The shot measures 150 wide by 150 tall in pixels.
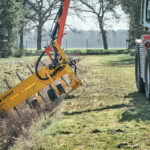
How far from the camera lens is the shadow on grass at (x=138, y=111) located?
6.73 metres

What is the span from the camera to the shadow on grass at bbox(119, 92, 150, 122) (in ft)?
22.1

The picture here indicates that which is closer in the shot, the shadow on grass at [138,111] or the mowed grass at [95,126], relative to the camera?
the mowed grass at [95,126]

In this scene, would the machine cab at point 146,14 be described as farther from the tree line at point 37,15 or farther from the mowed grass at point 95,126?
the tree line at point 37,15

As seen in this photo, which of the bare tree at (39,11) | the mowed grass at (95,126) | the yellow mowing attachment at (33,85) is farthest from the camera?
the bare tree at (39,11)

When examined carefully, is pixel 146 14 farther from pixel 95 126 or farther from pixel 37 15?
pixel 37 15

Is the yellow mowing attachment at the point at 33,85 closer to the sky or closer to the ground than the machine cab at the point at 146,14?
closer to the ground

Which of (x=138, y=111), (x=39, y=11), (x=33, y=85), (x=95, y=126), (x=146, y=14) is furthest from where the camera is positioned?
(x=39, y=11)

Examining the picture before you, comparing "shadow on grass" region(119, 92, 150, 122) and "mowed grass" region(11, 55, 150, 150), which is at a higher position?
"shadow on grass" region(119, 92, 150, 122)

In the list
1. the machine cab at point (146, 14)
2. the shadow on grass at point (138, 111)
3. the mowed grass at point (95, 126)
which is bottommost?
the mowed grass at point (95, 126)

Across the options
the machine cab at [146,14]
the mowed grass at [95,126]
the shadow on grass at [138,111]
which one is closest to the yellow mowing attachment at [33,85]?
the mowed grass at [95,126]

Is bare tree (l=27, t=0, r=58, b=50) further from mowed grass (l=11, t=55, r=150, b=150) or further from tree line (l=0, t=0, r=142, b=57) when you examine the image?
mowed grass (l=11, t=55, r=150, b=150)

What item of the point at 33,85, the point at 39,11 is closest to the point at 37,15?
the point at 39,11

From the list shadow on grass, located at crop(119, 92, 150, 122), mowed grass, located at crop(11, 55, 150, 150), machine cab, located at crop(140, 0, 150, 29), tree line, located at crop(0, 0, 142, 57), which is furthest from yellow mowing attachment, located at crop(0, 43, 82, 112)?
tree line, located at crop(0, 0, 142, 57)

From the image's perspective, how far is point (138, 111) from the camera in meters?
7.31
